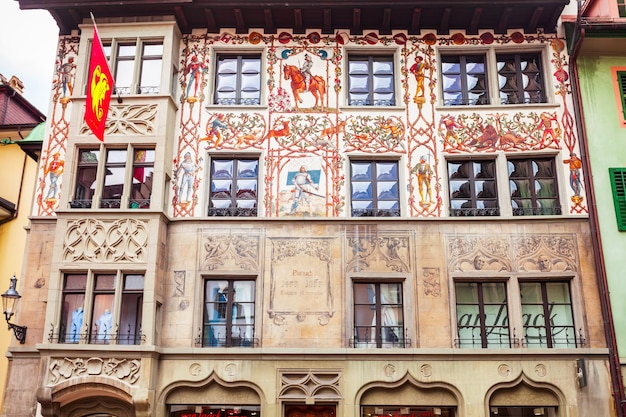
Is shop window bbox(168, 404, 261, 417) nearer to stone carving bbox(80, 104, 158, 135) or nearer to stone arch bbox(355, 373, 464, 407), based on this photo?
stone arch bbox(355, 373, 464, 407)

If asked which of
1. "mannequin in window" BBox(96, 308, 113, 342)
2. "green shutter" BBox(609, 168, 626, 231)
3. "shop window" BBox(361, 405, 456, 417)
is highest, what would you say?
"green shutter" BBox(609, 168, 626, 231)

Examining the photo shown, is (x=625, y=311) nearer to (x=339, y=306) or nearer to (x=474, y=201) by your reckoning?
(x=474, y=201)

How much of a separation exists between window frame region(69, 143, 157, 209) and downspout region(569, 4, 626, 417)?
1093cm

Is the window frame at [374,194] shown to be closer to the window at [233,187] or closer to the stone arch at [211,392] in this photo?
the window at [233,187]

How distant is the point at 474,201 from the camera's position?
55.5 ft

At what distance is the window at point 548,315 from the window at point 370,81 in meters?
6.10

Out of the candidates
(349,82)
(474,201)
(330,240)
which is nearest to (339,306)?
(330,240)

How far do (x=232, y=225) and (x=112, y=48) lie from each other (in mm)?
5922

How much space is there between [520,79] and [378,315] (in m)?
7.53

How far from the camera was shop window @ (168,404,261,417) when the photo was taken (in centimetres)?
1562

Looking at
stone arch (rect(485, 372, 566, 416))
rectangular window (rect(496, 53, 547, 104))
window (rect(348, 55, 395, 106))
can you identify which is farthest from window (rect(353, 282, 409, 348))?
rectangular window (rect(496, 53, 547, 104))

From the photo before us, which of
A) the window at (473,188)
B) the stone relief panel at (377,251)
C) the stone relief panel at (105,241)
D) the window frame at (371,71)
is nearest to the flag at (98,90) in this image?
the stone relief panel at (105,241)

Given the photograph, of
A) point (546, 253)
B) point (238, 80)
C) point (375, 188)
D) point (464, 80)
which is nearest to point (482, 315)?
point (546, 253)

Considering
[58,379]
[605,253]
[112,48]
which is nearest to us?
[58,379]
